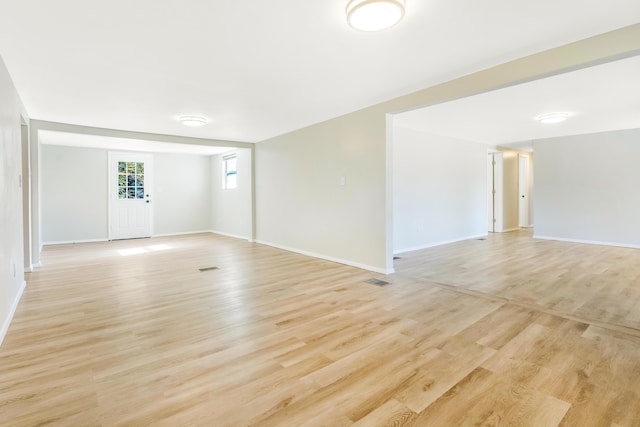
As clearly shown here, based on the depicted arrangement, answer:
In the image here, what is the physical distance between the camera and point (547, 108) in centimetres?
447

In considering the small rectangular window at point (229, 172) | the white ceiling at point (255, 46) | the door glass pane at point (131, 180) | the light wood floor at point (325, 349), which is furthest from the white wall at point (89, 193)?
the white ceiling at point (255, 46)

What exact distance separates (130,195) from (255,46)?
22.8ft

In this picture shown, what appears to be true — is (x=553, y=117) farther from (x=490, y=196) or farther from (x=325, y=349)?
(x=325, y=349)

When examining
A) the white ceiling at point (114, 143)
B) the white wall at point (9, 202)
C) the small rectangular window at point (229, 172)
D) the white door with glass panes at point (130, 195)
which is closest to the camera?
the white wall at point (9, 202)

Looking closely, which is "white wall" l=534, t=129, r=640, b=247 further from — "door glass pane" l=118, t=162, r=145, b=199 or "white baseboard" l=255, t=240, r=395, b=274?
"door glass pane" l=118, t=162, r=145, b=199

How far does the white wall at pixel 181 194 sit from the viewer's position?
827cm

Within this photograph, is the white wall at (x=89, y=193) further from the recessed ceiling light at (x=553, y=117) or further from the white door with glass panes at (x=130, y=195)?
the recessed ceiling light at (x=553, y=117)

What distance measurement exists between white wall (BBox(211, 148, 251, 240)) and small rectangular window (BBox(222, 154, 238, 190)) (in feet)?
0.32

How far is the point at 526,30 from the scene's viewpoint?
230 cm

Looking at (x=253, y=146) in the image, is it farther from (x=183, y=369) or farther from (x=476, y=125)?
(x=183, y=369)

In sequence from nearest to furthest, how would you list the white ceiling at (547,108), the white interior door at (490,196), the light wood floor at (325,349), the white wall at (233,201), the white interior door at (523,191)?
the light wood floor at (325,349)
the white ceiling at (547,108)
the white wall at (233,201)
the white interior door at (490,196)
the white interior door at (523,191)

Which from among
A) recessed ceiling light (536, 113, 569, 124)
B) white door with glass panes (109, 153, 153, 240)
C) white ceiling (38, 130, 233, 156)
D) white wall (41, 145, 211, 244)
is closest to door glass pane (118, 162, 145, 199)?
white door with glass panes (109, 153, 153, 240)

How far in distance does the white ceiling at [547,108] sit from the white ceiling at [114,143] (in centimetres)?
504

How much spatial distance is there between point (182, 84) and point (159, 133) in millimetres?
2987
